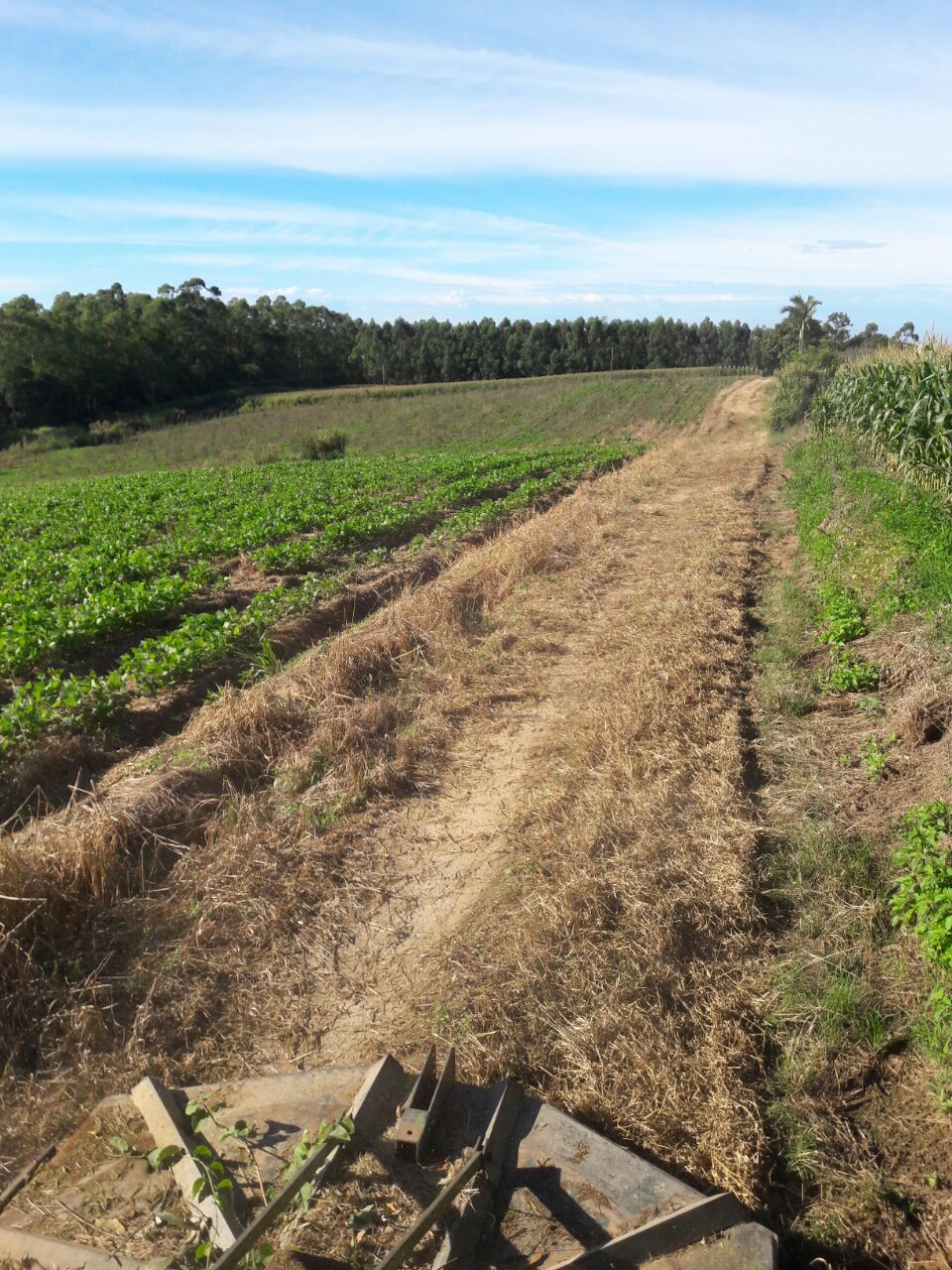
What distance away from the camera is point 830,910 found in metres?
4.65

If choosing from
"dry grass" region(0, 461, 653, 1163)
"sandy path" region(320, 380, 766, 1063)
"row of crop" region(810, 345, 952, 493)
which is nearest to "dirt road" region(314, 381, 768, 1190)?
"sandy path" region(320, 380, 766, 1063)

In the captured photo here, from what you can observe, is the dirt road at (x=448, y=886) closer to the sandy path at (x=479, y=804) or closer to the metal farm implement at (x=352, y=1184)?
the sandy path at (x=479, y=804)

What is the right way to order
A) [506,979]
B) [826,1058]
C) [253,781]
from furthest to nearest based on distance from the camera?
[253,781] < [506,979] < [826,1058]

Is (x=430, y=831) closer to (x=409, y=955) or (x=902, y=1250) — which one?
(x=409, y=955)

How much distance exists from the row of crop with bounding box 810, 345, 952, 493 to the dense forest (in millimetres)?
41834

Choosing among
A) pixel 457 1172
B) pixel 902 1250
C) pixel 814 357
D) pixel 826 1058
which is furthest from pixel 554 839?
pixel 814 357

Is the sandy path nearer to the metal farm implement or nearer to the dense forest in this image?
the metal farm implement

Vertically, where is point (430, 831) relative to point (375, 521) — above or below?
below

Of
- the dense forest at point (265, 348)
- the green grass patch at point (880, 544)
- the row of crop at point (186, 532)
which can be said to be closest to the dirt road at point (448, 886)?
the green grass patch at point (880, 544)

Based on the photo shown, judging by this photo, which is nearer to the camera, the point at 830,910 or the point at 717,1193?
the point at 717,1193

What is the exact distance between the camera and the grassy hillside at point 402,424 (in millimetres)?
45000

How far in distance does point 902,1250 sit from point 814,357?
37.8 metres

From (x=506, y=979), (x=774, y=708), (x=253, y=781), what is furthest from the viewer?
(x=774, y=708)

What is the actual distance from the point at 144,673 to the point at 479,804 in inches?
153
